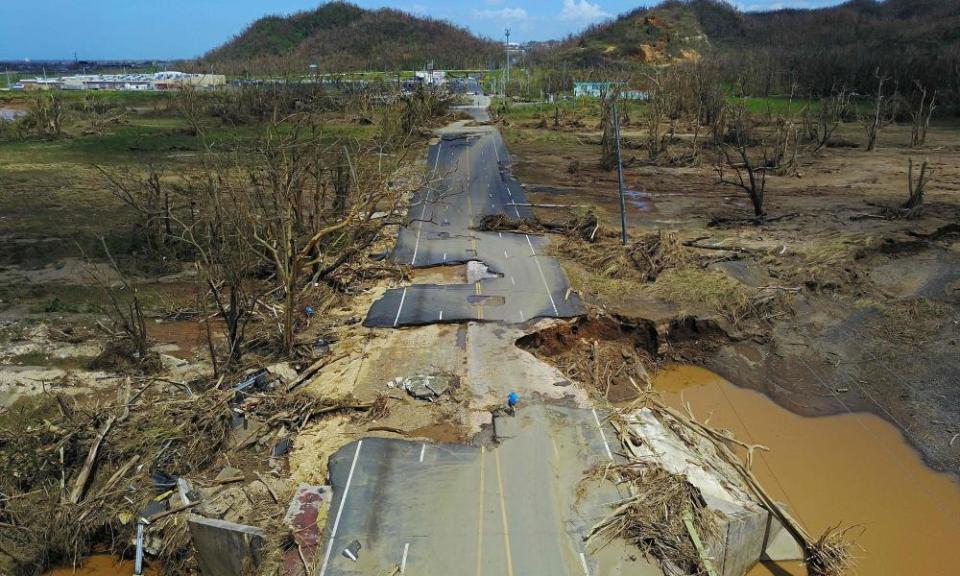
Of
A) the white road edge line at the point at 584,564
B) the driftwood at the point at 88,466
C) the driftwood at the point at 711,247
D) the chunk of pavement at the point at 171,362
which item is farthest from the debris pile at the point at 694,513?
the driftwood at the point at 711,247

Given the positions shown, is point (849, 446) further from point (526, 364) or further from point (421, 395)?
point (421, 395)

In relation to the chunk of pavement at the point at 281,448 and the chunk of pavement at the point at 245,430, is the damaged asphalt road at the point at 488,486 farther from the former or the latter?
the chunk of pavement at the point at 245,430

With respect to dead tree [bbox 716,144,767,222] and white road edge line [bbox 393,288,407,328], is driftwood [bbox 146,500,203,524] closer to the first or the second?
white road edge line [bbox 393,288,407,328]

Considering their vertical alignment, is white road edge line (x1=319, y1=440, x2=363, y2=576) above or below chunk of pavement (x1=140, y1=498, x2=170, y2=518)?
above

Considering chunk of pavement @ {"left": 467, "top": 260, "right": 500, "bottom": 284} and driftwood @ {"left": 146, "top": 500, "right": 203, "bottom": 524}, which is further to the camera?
chunk of pavement @ {"left": 467, "top": 260, "right": 500, "bottom": 284}

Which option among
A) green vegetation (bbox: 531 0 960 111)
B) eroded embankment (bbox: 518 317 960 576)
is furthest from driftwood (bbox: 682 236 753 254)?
green vegetation (bbox: 531 0 960 111)

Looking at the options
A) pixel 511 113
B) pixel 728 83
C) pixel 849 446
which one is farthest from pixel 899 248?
pixel 728 83
